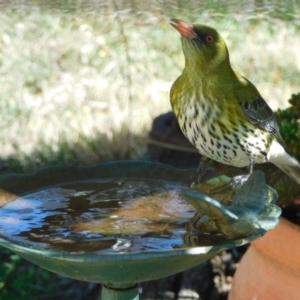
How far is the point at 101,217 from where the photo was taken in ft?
10.4

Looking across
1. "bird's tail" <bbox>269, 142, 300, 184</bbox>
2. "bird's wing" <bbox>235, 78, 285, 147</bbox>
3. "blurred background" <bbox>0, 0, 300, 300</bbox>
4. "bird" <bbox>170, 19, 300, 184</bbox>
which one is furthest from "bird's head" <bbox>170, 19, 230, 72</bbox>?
"blurred background" <bbox>0, 0, 300, 300</bbox>

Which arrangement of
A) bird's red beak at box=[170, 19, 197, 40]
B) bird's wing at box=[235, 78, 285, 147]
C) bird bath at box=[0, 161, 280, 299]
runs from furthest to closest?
bird's wing at box=[235, 78, 285, 147] → bird's red beak at box=[170, 19, 197, 40] → bird bath at box=[0, 161, 280, 299]

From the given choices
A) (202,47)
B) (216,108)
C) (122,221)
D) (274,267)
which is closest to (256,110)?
(216,108)

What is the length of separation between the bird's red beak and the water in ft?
2.39

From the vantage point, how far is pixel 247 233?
9.09 ft

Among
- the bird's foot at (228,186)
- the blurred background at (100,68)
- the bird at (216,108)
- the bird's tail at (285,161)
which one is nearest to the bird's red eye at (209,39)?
the bird at (216,108)

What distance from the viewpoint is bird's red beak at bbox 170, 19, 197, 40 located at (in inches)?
147

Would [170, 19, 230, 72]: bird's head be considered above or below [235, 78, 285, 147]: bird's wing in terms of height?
above

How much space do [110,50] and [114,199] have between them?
3822 mm

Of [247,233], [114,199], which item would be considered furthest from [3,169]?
[247,233]

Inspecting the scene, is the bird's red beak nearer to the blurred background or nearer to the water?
the water

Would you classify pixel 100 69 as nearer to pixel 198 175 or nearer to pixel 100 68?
pixel 100 68

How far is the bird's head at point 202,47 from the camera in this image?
12.5 ft

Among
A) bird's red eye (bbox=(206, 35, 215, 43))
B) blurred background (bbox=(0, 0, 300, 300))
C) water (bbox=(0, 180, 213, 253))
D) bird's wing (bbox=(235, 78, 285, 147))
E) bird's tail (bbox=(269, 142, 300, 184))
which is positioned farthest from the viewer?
blurred background (bbox=(0, 0, 300, 300))
